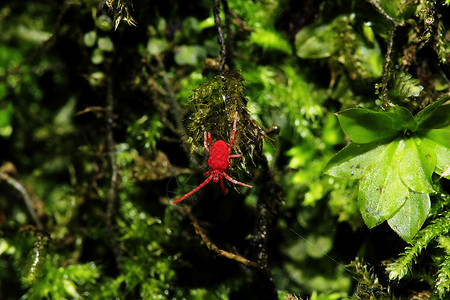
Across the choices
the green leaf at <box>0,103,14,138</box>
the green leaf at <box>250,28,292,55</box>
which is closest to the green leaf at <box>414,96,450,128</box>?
the green leaf at <box>250,28,292,55</box>

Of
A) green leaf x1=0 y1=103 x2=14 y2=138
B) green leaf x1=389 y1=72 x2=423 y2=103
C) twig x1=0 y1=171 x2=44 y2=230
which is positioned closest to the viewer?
green leaf x1=389 y1=72 x2=423 y2=103

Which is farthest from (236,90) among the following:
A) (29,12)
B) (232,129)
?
(29,12)

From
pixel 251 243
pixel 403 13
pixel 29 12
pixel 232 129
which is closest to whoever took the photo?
pixel 232 129

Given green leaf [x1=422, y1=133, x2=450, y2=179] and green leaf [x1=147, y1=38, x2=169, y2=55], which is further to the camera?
green leaf [x1=147, y1=38, x2=169, y2=55]

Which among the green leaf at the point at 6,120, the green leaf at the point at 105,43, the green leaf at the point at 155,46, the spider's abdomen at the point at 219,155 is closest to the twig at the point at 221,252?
the spider's abdomen at the point at 219,155

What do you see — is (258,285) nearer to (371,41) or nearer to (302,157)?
(302,157)

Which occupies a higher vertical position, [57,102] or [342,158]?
[342,158]

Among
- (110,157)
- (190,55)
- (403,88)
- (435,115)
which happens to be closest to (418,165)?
(435,115)

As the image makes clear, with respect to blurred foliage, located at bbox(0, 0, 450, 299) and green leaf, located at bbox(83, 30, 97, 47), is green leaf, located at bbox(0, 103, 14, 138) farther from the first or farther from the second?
green leaf, located at bbox(83, 30, 97, 47)
